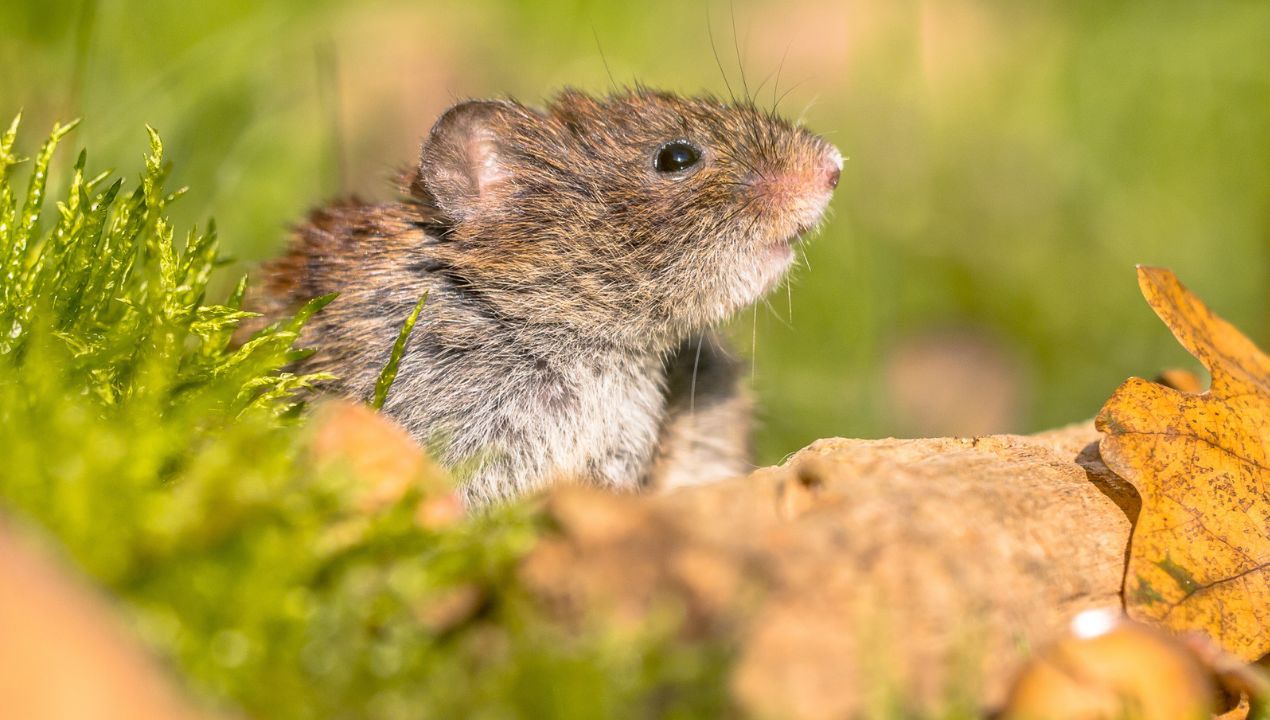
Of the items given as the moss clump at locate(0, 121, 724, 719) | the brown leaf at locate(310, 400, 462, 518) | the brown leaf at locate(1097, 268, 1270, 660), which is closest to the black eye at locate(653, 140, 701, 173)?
the brown leaf at locate(1097, 268, 1270, 660)

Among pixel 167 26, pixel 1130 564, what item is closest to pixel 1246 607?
pixel 1130 564

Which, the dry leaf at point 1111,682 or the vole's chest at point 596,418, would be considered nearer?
the dry leaf at point 1111,682

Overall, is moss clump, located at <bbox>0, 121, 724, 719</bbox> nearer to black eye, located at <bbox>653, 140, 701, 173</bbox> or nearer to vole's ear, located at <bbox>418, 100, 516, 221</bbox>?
vole's ear, located at <bbox>418, 100, 516, 221</bbox>

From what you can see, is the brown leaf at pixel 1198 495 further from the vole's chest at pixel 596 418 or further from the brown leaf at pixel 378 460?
the vole's chest at pixel 596 418

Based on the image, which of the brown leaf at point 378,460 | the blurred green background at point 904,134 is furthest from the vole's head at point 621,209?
the blurred green background at point 904,134

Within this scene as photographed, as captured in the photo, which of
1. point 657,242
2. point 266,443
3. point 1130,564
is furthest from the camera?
point 657,242

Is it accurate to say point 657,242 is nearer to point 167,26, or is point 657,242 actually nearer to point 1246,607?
point 1246,607

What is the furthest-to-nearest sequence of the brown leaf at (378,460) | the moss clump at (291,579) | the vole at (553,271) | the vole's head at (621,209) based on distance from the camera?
1. the vole's head at (621,209)
2. the vole at (553,271)
3. the brown leaf at (378,460)
4. the moss clump at (291,579)

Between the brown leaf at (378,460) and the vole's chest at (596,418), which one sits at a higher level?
the brown leaf at (378,460)
